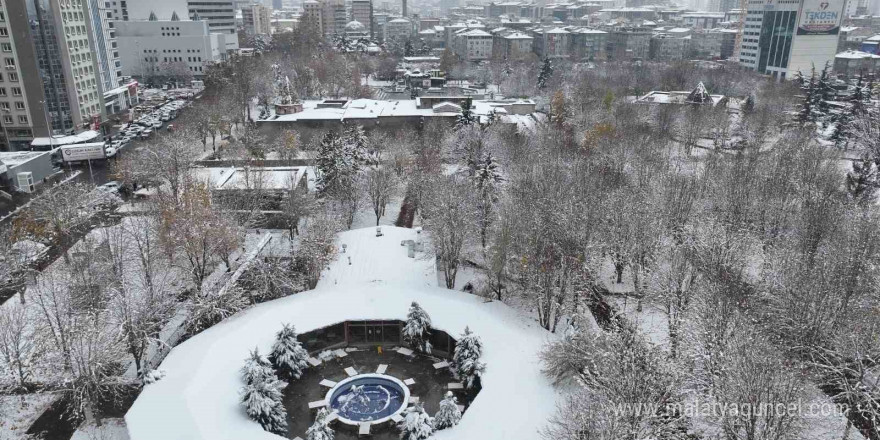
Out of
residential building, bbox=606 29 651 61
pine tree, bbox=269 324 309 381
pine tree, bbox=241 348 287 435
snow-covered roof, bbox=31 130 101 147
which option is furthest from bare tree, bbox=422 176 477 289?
residential building, bbox=606 29 651 61

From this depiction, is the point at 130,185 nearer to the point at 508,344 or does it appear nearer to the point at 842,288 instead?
the point at 508,344

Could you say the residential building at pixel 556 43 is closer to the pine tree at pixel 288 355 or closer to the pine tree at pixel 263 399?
the pine tree at pixel 288 355

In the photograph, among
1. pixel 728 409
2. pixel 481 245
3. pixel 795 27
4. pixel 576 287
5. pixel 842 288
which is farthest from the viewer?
pixel 795 27

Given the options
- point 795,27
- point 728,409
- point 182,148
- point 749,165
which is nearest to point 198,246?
point 182,148

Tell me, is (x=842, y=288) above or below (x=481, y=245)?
above

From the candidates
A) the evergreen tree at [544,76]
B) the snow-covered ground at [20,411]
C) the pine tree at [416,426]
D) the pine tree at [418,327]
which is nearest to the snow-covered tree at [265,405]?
the pine tree at [416,426]

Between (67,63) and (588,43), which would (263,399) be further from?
(588,43)

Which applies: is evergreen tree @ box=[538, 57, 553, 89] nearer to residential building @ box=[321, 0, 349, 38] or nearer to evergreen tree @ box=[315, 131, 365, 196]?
evergreen tree @ box=[315, 131, 365, 196]
